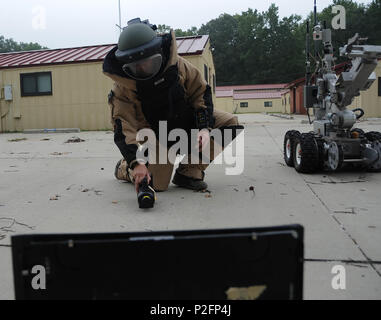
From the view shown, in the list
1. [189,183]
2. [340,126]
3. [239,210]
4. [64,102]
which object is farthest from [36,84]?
[239,210]

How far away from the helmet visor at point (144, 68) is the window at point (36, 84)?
12004mm

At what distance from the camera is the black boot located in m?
3.82

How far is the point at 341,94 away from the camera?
14.1 feet

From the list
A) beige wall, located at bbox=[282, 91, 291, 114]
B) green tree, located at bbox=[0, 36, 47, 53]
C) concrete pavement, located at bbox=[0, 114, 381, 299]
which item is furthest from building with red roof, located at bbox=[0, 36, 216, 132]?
green tree, located at bbox=[0, 36, 47, 53]

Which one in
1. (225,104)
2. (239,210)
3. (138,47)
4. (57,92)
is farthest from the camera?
(225,104)

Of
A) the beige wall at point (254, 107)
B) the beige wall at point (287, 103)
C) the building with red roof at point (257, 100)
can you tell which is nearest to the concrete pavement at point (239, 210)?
the beige wall at point (287, 103)

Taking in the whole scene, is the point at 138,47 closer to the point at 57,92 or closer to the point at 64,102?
the point at 64,102

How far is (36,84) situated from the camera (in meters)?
14.0

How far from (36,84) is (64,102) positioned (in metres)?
1.35

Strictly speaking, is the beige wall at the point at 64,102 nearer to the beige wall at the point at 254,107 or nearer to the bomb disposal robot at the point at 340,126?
the bomb disposal robot at the point at 340,126

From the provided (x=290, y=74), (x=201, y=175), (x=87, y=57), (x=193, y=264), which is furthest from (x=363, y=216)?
(x=290, y=74)

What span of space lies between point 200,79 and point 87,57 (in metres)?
11.3

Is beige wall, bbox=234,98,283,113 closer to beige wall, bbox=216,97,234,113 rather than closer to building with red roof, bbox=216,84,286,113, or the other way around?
building with red roof, bbox=216,84,286,113

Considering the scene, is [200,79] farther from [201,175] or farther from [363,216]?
[363,216]
